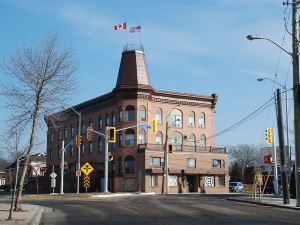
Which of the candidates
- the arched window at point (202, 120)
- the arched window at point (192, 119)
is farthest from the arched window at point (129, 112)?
the arched window at point (202, 120)

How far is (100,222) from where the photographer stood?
60.2 ft

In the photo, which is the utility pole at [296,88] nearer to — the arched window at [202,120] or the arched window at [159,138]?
the arched window at [159,138]

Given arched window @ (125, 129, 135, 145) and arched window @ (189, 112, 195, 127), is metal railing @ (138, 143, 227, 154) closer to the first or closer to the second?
arched window @ (125, 129, 135, 145)

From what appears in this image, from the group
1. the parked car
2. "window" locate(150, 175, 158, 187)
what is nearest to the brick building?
"window" locate(150, 175, 158, 187)

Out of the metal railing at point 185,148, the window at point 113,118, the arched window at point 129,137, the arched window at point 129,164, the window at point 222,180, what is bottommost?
the window at point 222,180

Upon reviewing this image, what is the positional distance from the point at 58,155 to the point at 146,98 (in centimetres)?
2814

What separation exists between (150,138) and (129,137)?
3.41 m

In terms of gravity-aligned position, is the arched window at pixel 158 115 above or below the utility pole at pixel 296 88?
above

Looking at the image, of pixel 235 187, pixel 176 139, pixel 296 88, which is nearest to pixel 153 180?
pixel 176 139

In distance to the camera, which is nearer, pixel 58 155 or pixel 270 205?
pixel 270 205

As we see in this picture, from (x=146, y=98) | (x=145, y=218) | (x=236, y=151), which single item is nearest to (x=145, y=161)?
(x=146, y=98)

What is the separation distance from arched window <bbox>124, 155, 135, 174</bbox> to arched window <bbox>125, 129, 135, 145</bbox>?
207 centimetres

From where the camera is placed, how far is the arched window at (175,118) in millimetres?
79875

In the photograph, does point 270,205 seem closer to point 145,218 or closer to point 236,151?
point 145,218
